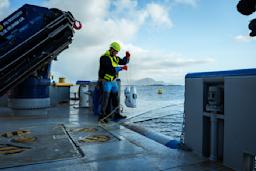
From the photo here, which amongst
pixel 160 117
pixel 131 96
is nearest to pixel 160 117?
pixel 160 117

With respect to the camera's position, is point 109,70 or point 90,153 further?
point 109,70

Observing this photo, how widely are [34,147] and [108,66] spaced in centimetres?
246

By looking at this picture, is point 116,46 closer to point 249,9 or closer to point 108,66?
point 108,66

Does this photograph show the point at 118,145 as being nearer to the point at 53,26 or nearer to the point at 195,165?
the point at 195,165

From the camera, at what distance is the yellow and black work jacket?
5.02 meters

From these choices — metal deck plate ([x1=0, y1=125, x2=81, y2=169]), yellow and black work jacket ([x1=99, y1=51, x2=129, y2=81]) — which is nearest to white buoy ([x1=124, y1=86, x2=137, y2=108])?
yellow and black work jacket ([x1=99, y1=51, x2=129, y2=81])

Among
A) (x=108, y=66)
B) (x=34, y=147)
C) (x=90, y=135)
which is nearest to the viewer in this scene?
(x=34, y=147)

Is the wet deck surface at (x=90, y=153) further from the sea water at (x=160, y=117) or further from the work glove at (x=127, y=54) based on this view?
the work glove at (x=127, y=54)

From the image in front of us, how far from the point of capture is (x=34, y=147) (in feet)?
9.98

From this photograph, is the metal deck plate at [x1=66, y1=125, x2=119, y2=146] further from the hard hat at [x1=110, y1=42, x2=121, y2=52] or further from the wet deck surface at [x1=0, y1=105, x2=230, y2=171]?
the hard hat at [x1=110, y1=42, x2=121, y2=52]

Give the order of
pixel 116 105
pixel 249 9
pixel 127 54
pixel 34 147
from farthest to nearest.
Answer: pixel 116 105
pixel 127 54
pixel 34 147
pixel 249 9

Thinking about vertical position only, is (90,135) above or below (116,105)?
below

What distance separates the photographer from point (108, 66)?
16.6 feet

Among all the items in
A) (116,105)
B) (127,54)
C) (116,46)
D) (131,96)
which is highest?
(116,46)
